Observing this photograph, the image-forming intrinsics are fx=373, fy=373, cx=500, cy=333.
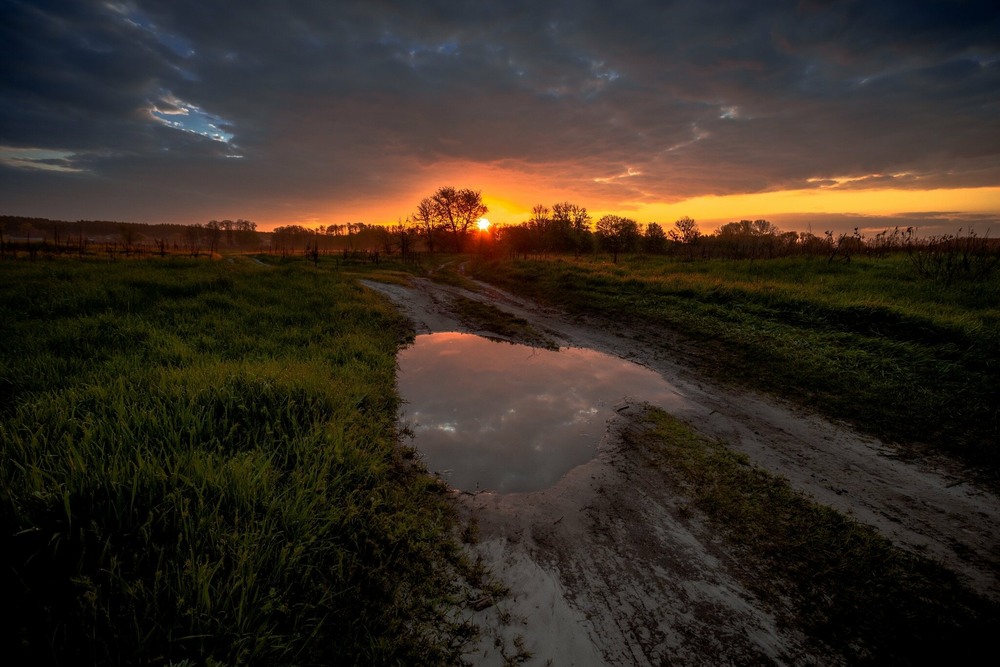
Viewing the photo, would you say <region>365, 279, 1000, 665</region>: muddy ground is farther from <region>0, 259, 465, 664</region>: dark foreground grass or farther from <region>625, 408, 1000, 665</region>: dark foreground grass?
<region>0, 259, 465, 664</region>: dark foreground grass

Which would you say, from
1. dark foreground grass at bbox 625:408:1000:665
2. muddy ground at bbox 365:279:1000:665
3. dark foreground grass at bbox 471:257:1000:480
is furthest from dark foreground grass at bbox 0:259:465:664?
dark foreground grass at bbox 471:257:1000:480

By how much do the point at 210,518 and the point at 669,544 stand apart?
3.82 meters

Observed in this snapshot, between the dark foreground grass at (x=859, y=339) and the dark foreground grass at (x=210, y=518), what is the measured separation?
22.6 feet

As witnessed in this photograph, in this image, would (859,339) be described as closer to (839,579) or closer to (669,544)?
(839,579)

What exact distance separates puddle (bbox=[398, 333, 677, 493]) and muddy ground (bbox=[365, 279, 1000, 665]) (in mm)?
335

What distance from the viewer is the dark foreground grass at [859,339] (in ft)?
19.2

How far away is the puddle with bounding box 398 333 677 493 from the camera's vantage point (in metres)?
4.69

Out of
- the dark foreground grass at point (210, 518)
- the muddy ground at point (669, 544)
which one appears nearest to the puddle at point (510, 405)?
the muddy ground at point (669, 544)

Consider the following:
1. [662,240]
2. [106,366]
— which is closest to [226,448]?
[106,366]

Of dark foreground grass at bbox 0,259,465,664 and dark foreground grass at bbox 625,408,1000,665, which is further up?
dark foreground grass at bbox 0,259,465,664

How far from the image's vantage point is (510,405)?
6.25m

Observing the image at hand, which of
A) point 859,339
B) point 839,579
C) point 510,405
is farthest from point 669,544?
point 859,339

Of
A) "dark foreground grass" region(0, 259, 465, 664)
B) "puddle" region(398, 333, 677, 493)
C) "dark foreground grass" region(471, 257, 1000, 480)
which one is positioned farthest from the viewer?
"dark foreground grass" region(471, 257, 1000, 480)

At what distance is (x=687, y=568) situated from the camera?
3256 millimetres
